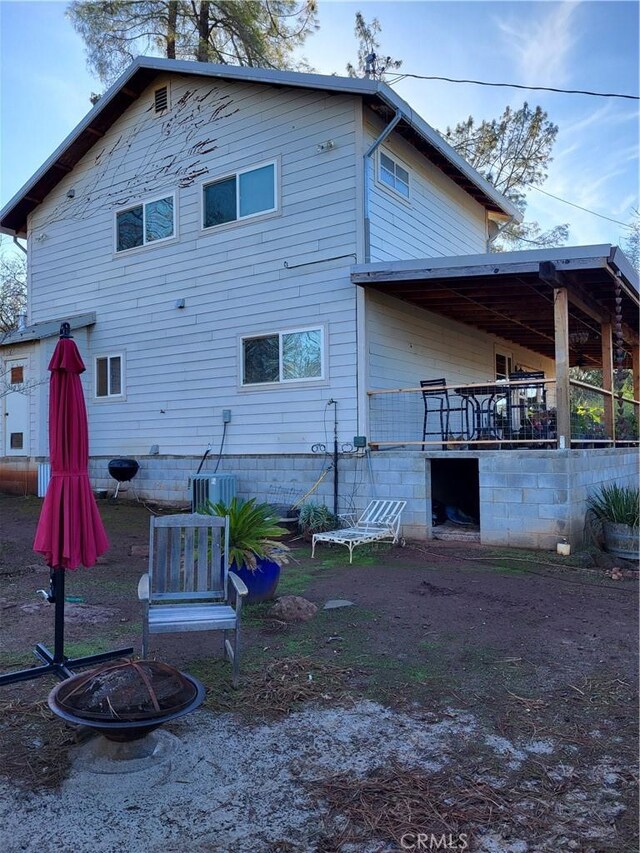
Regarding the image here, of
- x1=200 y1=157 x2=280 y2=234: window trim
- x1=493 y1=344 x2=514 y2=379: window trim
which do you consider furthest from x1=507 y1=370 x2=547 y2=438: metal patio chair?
x1=200 y1=157 x2=280 y2=234: window trim

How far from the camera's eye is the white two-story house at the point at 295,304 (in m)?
8.62

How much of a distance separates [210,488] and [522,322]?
6.88 meters

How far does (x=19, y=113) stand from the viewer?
34.1 ft

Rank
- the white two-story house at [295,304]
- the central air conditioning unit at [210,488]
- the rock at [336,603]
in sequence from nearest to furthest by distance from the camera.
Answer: the rock at [336,603], the white two-story house at [295,304], the central air conditioning unit at [210,488]

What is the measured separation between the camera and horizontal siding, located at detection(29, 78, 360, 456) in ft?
31.7

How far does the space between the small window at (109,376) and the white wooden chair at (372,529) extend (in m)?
6.46

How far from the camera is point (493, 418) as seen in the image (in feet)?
30.4

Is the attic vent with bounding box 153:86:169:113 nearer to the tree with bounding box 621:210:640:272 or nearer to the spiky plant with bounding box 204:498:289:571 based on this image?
the spiky plant with bounding box 204:498:289:571

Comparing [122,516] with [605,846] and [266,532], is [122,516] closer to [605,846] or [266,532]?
[266,532]

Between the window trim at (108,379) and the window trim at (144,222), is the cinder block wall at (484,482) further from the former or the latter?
the window trim at (144,222)

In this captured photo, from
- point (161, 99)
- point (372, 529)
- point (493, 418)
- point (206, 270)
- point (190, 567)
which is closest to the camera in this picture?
point (190, 567)

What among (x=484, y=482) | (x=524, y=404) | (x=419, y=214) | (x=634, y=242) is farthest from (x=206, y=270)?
(x=634, y=242)

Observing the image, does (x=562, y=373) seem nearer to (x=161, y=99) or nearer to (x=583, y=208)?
(x=161, y=99)

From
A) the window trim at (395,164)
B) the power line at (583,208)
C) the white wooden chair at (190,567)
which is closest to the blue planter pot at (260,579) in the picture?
the white wooden chair at (190,567)
